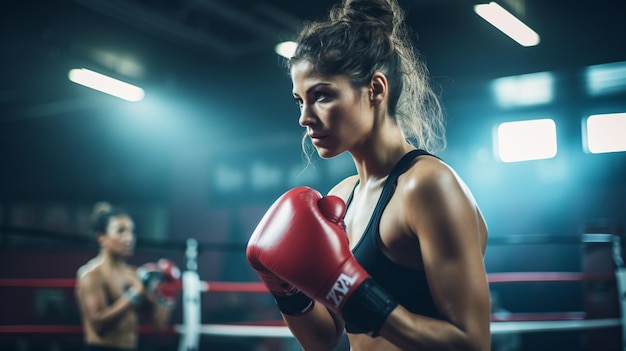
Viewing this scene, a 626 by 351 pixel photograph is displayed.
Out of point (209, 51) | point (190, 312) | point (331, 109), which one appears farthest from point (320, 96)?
point (209, 51)

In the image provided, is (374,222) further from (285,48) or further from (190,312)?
(285,48)

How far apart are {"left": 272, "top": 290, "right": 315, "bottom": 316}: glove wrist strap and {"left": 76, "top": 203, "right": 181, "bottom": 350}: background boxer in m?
2.17

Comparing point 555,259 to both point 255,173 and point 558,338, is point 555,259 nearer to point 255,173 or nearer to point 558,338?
point 558,338

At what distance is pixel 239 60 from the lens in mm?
6375

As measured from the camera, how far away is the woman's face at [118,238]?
325 cm

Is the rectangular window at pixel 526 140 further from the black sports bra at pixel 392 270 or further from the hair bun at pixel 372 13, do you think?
the black sports bra at pixel 392 270

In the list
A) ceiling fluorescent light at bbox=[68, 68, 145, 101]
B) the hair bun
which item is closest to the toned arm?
the hair bun

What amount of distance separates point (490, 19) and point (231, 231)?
4941mm

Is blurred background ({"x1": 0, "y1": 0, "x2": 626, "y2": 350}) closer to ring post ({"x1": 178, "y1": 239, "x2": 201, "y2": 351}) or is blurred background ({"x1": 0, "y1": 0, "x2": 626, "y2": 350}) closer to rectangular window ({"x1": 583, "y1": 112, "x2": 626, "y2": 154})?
Result: rectangular window ({"x1": 583, "y1": 112, "x2": 626, "y2": 154})

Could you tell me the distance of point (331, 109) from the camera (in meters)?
1.02

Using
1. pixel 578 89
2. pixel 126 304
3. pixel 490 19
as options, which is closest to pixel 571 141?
pixel 578 89

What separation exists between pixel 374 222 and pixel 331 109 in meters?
0.21

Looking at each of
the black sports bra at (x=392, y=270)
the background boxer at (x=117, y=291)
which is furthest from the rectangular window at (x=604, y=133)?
the black sports bra at (x=392, y=270)

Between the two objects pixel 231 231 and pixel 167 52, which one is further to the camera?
pixel 231 231
